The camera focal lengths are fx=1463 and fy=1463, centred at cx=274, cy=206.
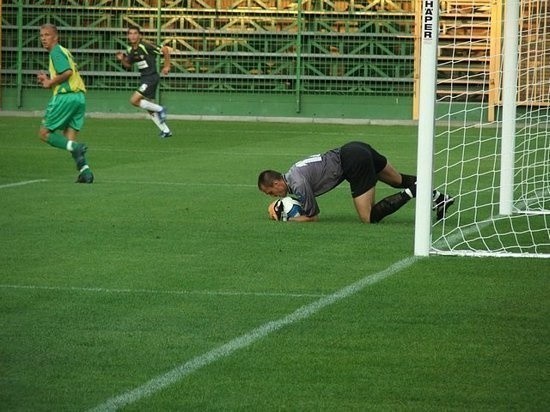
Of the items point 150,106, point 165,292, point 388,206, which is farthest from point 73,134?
point 150,106

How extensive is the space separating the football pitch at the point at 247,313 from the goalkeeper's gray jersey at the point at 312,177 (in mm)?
260

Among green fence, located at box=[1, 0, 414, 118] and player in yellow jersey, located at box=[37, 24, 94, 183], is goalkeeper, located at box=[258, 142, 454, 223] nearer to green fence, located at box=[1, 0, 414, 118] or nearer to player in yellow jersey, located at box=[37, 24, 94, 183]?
player in yellow jersey, located at box=[37, 24, 94, 183]

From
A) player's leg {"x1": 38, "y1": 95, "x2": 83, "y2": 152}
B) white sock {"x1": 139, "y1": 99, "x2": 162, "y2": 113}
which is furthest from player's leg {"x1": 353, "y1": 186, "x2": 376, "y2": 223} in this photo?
white sock {"x1": 139, "y1": 99, "x2": 162, "y2": 113}

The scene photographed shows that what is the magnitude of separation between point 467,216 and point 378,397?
8.14 m

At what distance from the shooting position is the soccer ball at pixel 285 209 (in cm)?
1375

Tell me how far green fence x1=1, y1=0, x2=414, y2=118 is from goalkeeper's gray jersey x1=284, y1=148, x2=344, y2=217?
22.7 m

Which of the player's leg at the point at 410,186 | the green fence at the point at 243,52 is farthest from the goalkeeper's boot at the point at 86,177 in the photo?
the green fence at the point at 243,52

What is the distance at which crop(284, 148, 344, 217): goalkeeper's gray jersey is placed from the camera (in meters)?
13.4

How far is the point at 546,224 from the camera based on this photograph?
14273 millimetres

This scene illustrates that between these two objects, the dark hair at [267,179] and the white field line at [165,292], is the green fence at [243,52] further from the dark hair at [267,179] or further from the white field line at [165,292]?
the white field line at [165,292]

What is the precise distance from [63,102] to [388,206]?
6135mm

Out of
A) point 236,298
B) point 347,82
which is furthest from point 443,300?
point 347,82

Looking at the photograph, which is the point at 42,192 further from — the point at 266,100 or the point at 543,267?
the point at 266,100

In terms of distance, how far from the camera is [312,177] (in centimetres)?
1348
